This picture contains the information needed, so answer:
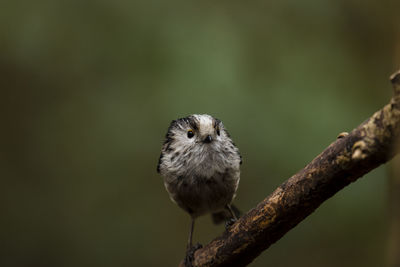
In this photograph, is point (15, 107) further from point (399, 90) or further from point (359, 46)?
point (399, 90)

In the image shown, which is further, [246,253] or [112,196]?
[112,196]

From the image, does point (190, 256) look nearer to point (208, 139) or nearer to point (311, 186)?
point (208, 139)

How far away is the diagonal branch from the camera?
6.09ft

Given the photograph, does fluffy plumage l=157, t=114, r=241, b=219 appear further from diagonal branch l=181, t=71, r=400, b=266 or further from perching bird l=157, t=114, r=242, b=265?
diagonal branch l=181, t=71, r=400, b=266

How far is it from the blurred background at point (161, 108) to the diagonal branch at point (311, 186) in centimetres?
171

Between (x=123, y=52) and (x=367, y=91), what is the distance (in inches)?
98.5

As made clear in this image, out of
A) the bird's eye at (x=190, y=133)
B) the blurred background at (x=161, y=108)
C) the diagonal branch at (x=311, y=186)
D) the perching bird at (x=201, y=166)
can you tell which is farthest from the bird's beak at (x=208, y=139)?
the blurred background at (x=161, y=108)

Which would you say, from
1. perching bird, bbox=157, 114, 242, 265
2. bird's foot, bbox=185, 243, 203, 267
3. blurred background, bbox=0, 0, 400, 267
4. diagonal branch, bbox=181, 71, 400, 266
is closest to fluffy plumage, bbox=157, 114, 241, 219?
perching bird, bbox=157, 114, 242, 265

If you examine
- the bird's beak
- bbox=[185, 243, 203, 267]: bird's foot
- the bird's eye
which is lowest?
bbox=[185, 243, 203, 267]: bird's foot

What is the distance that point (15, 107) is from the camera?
5234 millimetres

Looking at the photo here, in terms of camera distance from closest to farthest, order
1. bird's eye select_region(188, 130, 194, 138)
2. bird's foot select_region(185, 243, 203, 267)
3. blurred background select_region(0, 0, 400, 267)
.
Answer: bird's foot select_region(185, 243, 203, 267), bird's eye select_region(188, 130, 194, 138), blurred background select_region(0, 0, 400, 267)

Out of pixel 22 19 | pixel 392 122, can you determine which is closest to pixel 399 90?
pixel 392 122

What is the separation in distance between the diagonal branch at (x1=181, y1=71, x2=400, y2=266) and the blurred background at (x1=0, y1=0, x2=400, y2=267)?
5.63ft

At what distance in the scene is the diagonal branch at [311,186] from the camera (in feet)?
6.09
